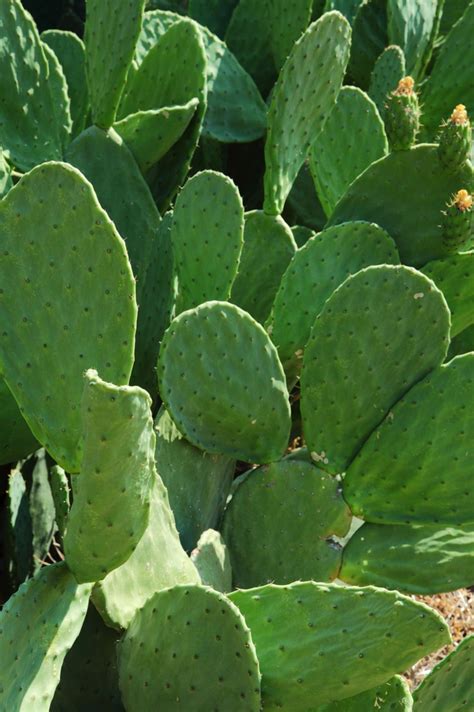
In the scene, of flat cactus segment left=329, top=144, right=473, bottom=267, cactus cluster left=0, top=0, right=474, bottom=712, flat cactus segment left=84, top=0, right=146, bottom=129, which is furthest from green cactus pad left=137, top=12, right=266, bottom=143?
flat cactus segment left=329, top=144, right=473, bottom=267

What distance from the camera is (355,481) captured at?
1.74m

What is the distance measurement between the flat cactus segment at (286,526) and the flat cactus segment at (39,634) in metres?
0.44

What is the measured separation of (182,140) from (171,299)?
1.76 feet

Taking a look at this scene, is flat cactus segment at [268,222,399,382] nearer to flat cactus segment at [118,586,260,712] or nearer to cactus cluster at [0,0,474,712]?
cactus cluster at [0,0,474,712]

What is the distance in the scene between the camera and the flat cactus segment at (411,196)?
207 cm

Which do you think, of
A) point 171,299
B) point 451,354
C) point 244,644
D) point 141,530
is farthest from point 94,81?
point 244,644

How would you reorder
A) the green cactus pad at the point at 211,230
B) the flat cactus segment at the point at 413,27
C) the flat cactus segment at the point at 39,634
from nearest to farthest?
the flat cactus segment at the point at 39,634, the green cactus pad at the point at 211,230, the flat cactus segment at the point at 413,27

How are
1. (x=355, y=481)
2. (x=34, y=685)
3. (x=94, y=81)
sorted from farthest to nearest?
(x=94, y=81) → (x=355, y=481) → (x=34, y=685)

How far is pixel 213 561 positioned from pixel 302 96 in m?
1.00

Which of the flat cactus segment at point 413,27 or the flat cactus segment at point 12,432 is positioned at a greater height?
the flat cactus segment at point 413,27

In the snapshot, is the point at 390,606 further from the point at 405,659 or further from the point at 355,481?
the point at 355,481

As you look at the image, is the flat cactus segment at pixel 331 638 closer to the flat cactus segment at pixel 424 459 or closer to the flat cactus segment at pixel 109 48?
the flat cactus segment at pixel 424 459

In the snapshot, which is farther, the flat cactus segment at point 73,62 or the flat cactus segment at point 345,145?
the flat cactus segment at point 73,62

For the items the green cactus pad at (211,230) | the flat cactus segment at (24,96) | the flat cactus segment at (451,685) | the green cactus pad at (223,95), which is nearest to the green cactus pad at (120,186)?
the flat cactus segment at (24,96)
